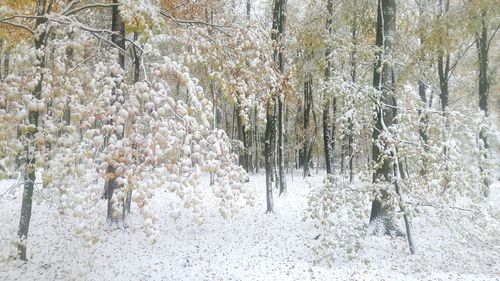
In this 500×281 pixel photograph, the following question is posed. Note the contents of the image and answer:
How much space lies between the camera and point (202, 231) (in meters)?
13.2

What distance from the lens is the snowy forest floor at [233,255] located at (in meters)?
8.59

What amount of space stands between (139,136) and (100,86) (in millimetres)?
866

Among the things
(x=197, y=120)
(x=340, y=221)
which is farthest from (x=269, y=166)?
(x=197, y=120)

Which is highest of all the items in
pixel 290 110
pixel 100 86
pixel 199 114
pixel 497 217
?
pixel 290 110

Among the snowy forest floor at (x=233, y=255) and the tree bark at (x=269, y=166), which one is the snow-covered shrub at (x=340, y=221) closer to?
the snowy forest floor at (x=233, y=255)

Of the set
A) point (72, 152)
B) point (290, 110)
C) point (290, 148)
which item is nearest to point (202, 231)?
point (72, 152)

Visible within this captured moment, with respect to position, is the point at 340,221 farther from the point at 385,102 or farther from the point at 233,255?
the point at 385,102

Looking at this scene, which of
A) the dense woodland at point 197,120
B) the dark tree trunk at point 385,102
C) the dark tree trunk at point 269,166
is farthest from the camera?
the dark tree trunk at point 269,166

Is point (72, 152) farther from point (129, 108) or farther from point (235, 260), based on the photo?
point (235, 260)

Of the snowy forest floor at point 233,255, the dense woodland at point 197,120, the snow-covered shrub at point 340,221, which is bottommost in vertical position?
the snowy forest floor at point 233,255

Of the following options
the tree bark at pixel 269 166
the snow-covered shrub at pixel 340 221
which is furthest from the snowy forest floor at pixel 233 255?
the tree bark at pixel 269 166

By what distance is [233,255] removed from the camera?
411 inches

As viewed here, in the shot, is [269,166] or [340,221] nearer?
[340,221]

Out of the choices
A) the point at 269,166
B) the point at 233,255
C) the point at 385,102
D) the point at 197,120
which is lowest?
the point at 233,255
